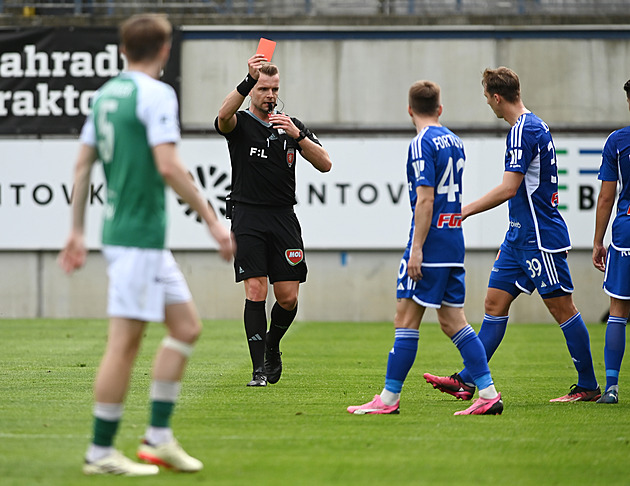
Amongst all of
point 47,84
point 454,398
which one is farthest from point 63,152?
point 454,398

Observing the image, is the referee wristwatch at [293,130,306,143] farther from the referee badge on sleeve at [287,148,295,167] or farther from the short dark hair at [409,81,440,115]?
the short dark hair at [409,81,440,115]

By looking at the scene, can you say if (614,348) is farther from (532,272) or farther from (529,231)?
(529,231)

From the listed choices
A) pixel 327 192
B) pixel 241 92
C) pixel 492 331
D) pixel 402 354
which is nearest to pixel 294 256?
pixel 241 92

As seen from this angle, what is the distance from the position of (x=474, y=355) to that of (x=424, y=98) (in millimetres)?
1581

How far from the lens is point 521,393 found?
7.77 meters

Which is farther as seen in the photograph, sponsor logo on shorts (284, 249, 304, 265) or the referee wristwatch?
sponsor logo on shorts (284, 249, 304, 265)

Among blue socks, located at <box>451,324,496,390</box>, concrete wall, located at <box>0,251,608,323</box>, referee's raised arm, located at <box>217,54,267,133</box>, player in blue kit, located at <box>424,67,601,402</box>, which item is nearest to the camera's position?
blue socks, located at <box>451,324,496,390</box>

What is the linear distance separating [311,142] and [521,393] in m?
2.44

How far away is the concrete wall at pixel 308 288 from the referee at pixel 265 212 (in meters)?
8.27

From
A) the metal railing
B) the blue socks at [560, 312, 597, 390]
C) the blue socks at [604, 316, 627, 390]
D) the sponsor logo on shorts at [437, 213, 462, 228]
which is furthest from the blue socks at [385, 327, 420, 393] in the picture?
the metal railing

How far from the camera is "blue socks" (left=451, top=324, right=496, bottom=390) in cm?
633

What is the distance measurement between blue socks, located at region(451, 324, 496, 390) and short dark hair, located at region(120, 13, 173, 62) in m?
2.73

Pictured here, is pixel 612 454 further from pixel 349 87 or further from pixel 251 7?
pixel 251 7

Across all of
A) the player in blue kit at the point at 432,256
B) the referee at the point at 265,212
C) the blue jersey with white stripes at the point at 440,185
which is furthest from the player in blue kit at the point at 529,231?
the referee at the point at 265,212
